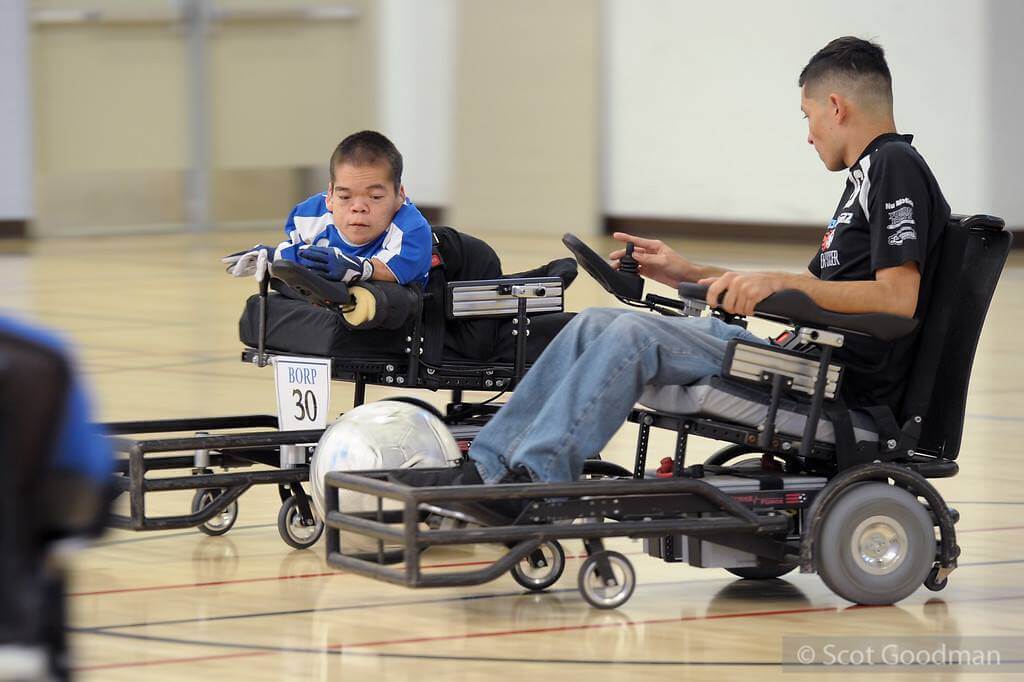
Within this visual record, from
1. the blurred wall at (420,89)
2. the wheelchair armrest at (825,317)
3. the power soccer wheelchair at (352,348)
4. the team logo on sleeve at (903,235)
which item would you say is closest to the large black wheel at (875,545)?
the wheelchair armrest at (825,317)

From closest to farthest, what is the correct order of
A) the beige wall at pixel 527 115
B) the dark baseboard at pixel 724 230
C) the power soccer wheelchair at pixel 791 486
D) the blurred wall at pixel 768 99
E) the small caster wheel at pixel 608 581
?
the power soccer wheelchair at pixel 791 486 → the small caster wheel at pixel 608 581 → the blurred wall at pixel 768 99 → the dark baseboard at pixel 724 230 → the beige wall at pixel 527 115

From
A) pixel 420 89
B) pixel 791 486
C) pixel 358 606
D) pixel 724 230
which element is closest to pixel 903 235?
pixel 791 486

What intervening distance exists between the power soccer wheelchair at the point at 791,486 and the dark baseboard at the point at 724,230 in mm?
10118

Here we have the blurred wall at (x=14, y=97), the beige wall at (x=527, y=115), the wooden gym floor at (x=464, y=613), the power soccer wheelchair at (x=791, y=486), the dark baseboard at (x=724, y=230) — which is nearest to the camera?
the wooden gym floor at (x=464, y=613)

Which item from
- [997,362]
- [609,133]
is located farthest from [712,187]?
[997,362]

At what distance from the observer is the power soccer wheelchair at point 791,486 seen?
3.89 m

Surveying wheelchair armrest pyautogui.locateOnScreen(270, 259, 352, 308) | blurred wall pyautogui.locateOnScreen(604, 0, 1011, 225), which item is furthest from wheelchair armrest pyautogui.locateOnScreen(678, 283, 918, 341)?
blurred wall pyautogui.locateOnScreen(604, 0, 1011, 225)

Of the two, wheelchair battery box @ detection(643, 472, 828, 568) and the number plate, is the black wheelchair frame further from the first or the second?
wheelchair battery box @ detection(643, 472, 828, 568)

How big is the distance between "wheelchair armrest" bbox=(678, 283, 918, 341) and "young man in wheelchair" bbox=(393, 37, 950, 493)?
3 cm

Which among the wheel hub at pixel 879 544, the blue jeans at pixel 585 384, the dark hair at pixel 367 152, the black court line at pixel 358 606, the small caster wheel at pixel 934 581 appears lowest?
the black court line at pixel 358 606

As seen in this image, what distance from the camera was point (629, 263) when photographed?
182 inches

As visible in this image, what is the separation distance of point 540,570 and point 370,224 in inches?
45.9

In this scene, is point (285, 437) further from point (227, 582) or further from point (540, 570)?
point (540, 570)

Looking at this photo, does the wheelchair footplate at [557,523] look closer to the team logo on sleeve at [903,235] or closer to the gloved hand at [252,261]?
the team logo on sleeve at [903,235]
